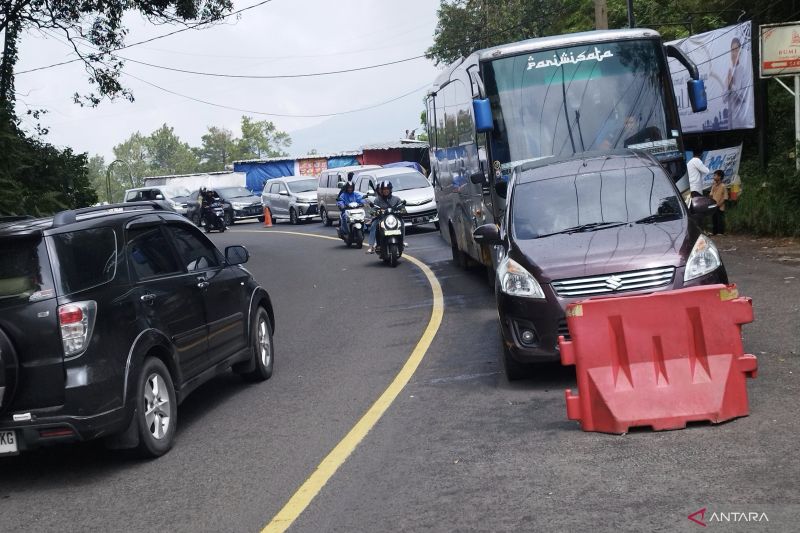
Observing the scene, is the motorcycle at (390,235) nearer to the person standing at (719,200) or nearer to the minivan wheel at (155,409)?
the person standing at (719,200)

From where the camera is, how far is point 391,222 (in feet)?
70.6

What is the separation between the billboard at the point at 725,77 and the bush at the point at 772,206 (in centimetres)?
251

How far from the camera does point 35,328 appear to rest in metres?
6.95

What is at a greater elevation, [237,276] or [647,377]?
[237,276]

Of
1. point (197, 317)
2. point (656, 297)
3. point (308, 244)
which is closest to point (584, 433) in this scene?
point (656, 297)

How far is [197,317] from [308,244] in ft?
72.3

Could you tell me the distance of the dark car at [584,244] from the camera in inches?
341

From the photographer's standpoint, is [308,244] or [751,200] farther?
[308,244]

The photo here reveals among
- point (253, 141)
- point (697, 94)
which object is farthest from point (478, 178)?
point (253, 141)

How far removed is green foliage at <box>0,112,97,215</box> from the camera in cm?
1977

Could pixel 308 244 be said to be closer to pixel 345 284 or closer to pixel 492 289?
pixel 345 284

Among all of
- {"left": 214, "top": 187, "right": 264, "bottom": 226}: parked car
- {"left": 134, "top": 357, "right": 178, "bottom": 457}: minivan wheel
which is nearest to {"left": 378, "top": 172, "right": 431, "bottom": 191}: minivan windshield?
{"left": 214, "top": 187, "right": 264, "bottom": 226}: parked car

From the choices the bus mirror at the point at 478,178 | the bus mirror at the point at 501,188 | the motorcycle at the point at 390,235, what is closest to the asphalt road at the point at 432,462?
the bus mirror at the point at 501,188

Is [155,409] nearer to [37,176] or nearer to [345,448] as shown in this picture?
[345,448]
